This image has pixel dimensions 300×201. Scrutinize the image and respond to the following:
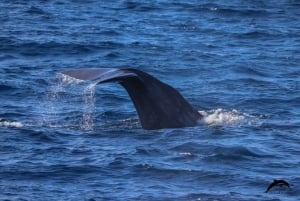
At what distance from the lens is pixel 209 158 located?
1178 cm

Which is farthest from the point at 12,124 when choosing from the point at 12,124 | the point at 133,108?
the point at 133,108

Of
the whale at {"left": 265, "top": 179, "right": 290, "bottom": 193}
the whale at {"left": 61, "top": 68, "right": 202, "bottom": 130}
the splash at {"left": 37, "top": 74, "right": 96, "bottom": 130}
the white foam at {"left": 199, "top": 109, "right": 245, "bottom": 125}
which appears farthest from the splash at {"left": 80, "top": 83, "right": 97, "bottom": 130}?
the whale at {"left": 265, "top": 179, "right": 290, "bottom": 193}

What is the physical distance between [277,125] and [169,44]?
9499 mm

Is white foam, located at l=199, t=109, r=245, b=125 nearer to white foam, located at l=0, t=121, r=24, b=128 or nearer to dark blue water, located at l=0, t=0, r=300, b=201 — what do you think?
dark blue water, located at l=0, t=0, r=300, b=201

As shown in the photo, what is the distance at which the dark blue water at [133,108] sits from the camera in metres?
10.8

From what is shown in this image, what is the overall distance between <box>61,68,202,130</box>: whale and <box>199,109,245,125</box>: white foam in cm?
53

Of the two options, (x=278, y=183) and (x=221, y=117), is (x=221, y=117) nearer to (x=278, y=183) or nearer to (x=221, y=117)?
(x=221, y=117)

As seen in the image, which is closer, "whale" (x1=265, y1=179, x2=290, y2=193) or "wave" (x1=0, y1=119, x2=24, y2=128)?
"whale" (x1=265, y1=179, x2=290, y2=193)

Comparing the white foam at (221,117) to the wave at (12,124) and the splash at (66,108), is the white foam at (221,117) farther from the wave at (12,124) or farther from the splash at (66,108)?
the wave at (12,124)

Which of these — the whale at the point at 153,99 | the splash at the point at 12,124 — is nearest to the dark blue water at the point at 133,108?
the splash at the point at 12,124

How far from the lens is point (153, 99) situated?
1239cm

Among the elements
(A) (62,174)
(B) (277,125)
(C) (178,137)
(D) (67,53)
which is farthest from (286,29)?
(A) (62,174)

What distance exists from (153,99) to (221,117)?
214 cm

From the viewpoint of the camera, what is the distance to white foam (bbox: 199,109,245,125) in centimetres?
1362
